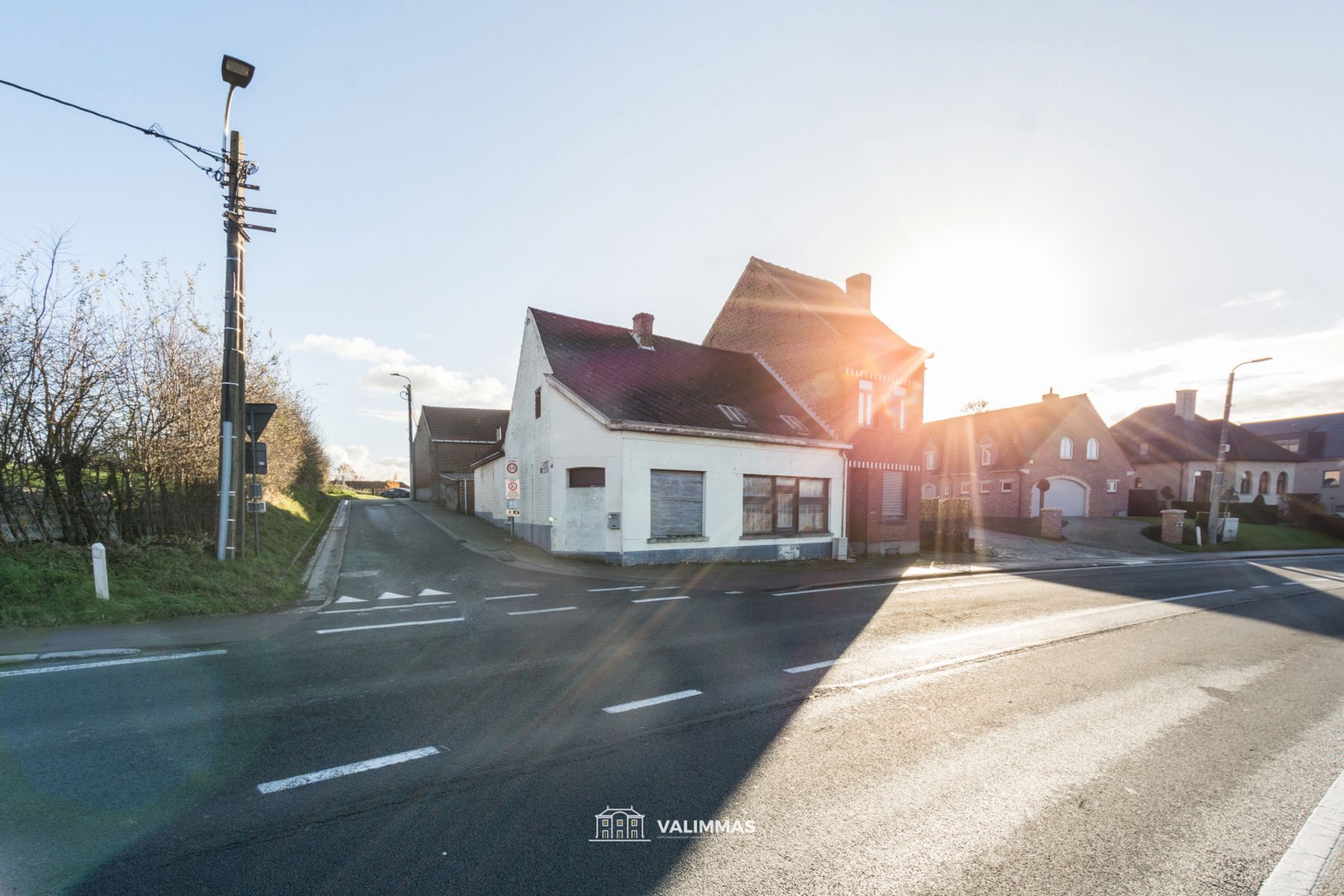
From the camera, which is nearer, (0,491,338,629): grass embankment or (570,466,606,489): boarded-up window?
(0,491,338,629): grass embankment

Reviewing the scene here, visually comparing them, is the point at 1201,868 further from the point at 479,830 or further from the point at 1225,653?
the point at 1225,653

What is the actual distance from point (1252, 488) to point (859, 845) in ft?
195

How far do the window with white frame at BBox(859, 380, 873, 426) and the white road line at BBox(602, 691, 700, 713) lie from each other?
16.2 meters

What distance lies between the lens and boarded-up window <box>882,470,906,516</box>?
21391 mm

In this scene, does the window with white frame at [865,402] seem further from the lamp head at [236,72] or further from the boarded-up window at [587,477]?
the lamp head at [236,72]

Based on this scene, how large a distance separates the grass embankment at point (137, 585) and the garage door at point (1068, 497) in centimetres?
3788

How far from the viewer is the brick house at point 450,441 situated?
143 feet

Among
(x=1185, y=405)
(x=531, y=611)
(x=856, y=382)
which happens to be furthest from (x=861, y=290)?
(x=1185, y=405)

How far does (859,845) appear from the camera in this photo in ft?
11.2

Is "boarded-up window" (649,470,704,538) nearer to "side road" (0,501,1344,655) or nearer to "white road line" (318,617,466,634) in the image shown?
"side road" (0,501,1344,655)

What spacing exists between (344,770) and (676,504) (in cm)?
1248

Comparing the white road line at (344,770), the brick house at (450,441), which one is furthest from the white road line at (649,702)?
the brick house at (450,441)

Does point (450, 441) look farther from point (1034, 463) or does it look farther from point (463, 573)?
point (1034, 463)

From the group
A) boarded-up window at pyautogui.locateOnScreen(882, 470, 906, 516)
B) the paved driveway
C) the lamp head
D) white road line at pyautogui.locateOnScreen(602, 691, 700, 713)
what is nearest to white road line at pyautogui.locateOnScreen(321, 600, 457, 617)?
white road line at pyautogui.locateOnScreen(602, 691, 700, 713)
